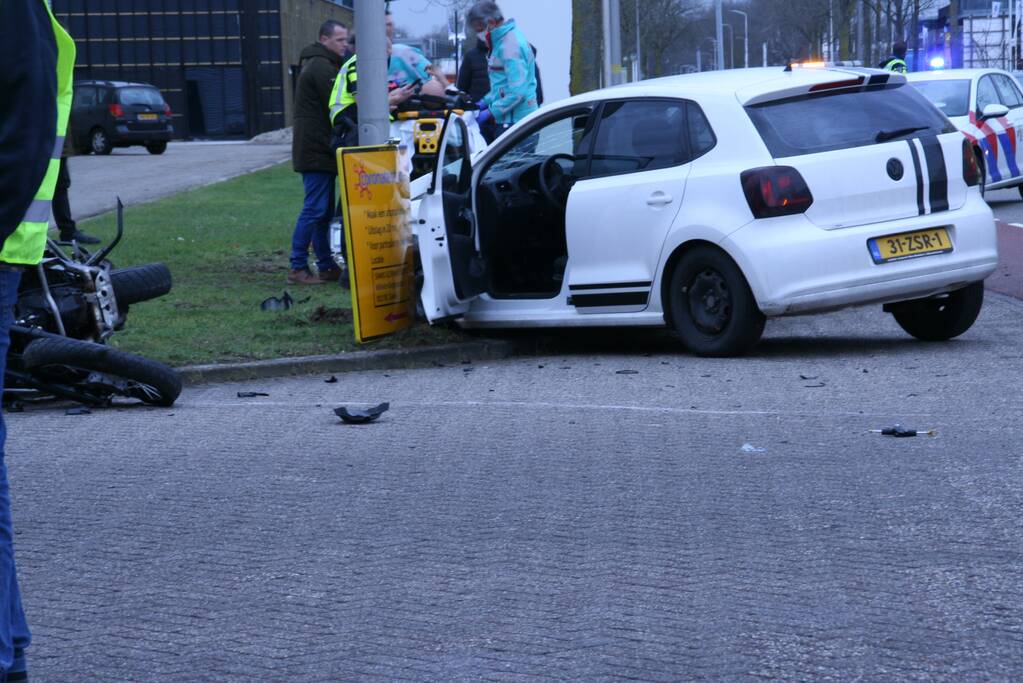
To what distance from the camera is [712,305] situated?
29.6ft

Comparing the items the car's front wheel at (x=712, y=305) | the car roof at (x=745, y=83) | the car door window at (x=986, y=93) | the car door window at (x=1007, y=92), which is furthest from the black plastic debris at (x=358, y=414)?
the car door window at (x=1007, y=92)

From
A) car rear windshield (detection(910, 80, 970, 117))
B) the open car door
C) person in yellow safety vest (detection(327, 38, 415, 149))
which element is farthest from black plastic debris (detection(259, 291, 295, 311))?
car rear windshield (detection(910, 80, 970, 117))

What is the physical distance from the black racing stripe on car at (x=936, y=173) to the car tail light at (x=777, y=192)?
0.80 meters

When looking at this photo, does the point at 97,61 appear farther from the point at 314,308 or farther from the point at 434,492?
the point at 434,492

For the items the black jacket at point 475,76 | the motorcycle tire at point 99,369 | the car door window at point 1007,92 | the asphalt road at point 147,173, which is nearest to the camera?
the motorcycle tire at point 99,369

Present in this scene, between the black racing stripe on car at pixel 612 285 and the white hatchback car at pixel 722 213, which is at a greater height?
the white hatchback car at pixel 722 213

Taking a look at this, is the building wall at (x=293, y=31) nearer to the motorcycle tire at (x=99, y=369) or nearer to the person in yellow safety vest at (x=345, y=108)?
the person in yellow safety vest at (x=345, y=108)

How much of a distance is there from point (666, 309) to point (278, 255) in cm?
683

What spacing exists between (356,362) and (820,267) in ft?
8.94

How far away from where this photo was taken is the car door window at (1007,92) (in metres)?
20.6

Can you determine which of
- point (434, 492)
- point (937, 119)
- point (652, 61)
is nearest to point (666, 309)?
point (937, 119)

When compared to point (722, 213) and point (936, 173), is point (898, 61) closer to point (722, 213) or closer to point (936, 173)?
point (936, 173)

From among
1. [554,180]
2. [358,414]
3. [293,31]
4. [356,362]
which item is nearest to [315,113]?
[554,180]

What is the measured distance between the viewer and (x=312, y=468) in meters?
6.21
